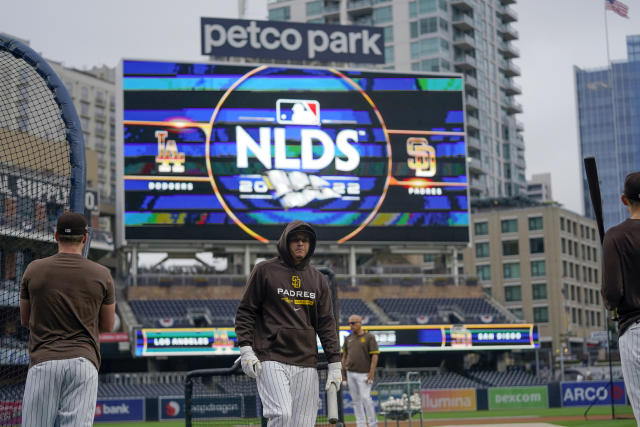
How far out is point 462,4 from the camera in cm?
10962

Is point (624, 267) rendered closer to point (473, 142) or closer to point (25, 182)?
point (25, 182)

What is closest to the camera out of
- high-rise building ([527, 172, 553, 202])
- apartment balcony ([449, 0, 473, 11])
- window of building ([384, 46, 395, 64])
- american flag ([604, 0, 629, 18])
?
american flag ([604, 0, 629, 18])

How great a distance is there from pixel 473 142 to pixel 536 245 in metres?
16.2

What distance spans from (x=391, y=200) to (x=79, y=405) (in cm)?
4629

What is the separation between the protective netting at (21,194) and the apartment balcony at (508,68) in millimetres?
111144

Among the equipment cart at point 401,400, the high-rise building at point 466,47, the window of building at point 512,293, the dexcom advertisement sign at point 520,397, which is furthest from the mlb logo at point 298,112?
the high-rise building at point 466,47

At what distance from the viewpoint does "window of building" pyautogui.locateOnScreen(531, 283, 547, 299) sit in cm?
9525

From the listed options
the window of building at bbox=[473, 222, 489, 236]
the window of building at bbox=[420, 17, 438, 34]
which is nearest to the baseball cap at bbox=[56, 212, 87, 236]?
the window of building at bbox=[473, 222, 489, 236]

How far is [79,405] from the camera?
686 cm

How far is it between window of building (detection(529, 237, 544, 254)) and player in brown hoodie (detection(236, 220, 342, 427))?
9016 centimetres

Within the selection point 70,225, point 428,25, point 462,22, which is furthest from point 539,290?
point 70,225

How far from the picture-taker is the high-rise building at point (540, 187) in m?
160

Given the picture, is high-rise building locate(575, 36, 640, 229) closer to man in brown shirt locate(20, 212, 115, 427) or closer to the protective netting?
the protective netting

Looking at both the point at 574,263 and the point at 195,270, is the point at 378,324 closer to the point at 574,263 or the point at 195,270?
the point at 195,270
